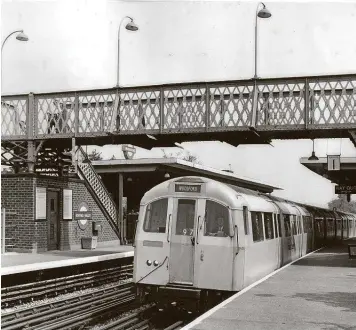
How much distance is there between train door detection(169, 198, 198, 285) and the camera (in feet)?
36.0

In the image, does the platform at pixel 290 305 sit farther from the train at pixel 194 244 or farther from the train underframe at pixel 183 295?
the train underframe at pixel 183 295

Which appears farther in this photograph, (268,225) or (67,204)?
(67,204)

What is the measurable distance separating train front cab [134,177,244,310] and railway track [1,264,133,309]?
2263 mm

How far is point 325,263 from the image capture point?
56.5 ft

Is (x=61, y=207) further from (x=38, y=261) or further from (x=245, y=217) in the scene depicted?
(x=245, y=217)

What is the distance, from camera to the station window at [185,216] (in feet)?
36.7

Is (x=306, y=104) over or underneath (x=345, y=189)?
over

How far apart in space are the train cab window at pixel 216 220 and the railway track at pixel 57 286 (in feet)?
12.3

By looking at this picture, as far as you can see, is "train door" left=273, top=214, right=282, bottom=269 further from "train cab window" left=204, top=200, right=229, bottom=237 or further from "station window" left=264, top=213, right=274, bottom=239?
"train cab window" left=204, top=200, right=229, bottom=237

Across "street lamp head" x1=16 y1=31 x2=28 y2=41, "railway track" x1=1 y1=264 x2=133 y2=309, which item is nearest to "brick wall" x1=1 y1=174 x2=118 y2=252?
"railway track" x1=1 y1=264 x2=133 y2=309

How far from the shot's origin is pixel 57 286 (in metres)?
13.1

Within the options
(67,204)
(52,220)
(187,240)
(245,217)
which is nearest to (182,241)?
(187,240)

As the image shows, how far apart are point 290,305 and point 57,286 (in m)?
5.77

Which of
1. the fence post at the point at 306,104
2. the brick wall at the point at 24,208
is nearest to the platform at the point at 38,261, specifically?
the brick wall at the point at 24,208
